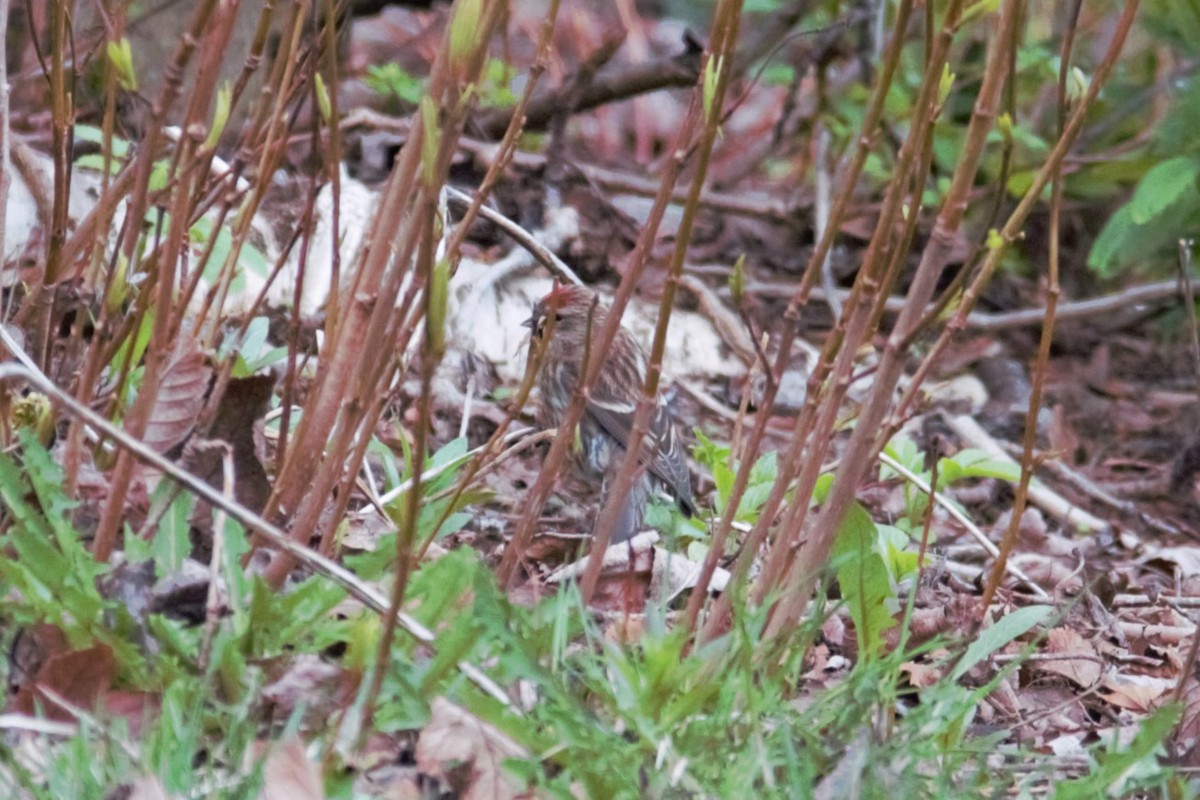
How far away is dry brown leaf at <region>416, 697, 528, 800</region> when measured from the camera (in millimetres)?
2178

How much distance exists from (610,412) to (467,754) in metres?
3.18

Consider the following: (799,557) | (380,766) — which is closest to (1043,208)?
(799,557)

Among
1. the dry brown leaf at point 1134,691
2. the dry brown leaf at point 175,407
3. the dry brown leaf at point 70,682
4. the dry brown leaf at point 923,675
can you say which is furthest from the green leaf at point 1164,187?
the dry brown leaf at point 70,682

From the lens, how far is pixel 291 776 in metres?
1.98

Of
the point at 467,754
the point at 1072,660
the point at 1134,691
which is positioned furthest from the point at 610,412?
the point at 467,754

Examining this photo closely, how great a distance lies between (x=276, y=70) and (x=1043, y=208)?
A: 5.74 m

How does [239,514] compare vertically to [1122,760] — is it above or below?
above

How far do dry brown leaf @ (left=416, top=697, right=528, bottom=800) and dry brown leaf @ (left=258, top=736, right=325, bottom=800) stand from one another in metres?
0.23

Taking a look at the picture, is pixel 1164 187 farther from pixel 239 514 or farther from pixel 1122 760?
pixel 239 514

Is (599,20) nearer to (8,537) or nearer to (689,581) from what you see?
(689,581)

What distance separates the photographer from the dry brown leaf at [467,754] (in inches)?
85.7

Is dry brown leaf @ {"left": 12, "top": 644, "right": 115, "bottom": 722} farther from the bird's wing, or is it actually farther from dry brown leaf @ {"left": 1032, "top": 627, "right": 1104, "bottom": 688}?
dry brown leaf @ {"left": 1032, "top": 627, "right": 1104, "bottom": 688}

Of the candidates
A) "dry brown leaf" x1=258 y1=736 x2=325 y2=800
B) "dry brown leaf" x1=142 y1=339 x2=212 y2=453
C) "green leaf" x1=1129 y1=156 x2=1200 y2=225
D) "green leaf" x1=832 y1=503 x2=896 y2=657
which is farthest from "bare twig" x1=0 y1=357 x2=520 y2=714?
"green leaf" x1=1129 y1=156 x2=1200 y2=225

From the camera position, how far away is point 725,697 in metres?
2.25
